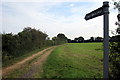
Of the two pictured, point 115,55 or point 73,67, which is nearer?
point 115,55

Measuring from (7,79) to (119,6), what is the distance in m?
5.86

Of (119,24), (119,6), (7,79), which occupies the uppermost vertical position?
(119,6)

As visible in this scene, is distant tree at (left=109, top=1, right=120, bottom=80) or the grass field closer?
distant tree at (left=109, top=1, right=120, bottom=80)

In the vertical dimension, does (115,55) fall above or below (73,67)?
above

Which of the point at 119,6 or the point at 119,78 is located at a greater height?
the point at 119,6

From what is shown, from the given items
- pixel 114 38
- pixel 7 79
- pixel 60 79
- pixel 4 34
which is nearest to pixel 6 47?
pixel 4 34

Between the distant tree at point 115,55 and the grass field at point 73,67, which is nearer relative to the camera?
the distant tree at point 115,55

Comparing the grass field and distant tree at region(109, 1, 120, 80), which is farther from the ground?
distant tree at region(109, 1, 120, 80)

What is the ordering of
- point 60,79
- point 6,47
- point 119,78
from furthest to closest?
point 6,47 < point 60,79 < point 119,78

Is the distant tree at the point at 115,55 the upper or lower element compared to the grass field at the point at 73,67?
upper

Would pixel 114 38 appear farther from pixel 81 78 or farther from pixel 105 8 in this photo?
pixel 81 78

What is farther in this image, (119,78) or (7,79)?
(7,79)

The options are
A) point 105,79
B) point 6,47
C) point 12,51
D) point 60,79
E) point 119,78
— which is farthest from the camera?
point 12,51

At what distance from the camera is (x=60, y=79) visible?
26.2ft
